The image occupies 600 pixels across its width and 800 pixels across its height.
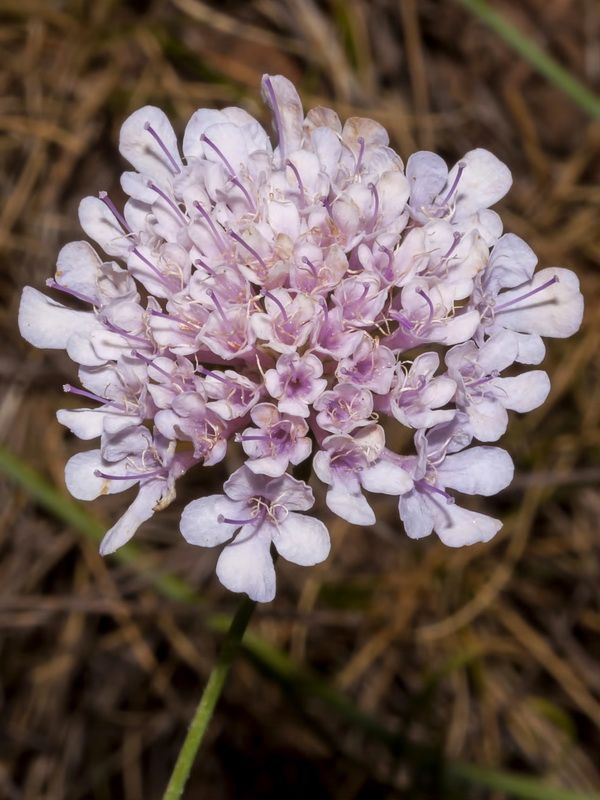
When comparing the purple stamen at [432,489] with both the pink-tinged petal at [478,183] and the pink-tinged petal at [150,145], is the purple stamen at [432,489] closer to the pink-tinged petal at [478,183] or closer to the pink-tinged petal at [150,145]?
the pink-tinged petal at [478,183]

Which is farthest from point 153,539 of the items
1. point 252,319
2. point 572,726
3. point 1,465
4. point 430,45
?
point 430,45

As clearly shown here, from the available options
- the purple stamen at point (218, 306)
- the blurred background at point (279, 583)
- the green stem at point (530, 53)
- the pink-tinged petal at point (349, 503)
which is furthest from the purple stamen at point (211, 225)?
the blurred background at point (279, 583)

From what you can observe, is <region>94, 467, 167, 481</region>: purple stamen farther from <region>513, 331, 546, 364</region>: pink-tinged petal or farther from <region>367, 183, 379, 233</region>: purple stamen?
<region>513, 331, 546, 364</region>: pink-tinged petal

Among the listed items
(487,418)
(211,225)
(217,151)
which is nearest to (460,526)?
(487,418)

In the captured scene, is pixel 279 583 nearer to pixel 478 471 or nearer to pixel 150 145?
pixel 478 471

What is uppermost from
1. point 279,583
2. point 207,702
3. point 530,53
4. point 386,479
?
point 530,53

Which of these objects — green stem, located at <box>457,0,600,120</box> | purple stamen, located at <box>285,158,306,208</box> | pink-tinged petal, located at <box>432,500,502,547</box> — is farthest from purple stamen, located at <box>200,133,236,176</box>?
green stem, located at <box>457,0,600,120</box>
